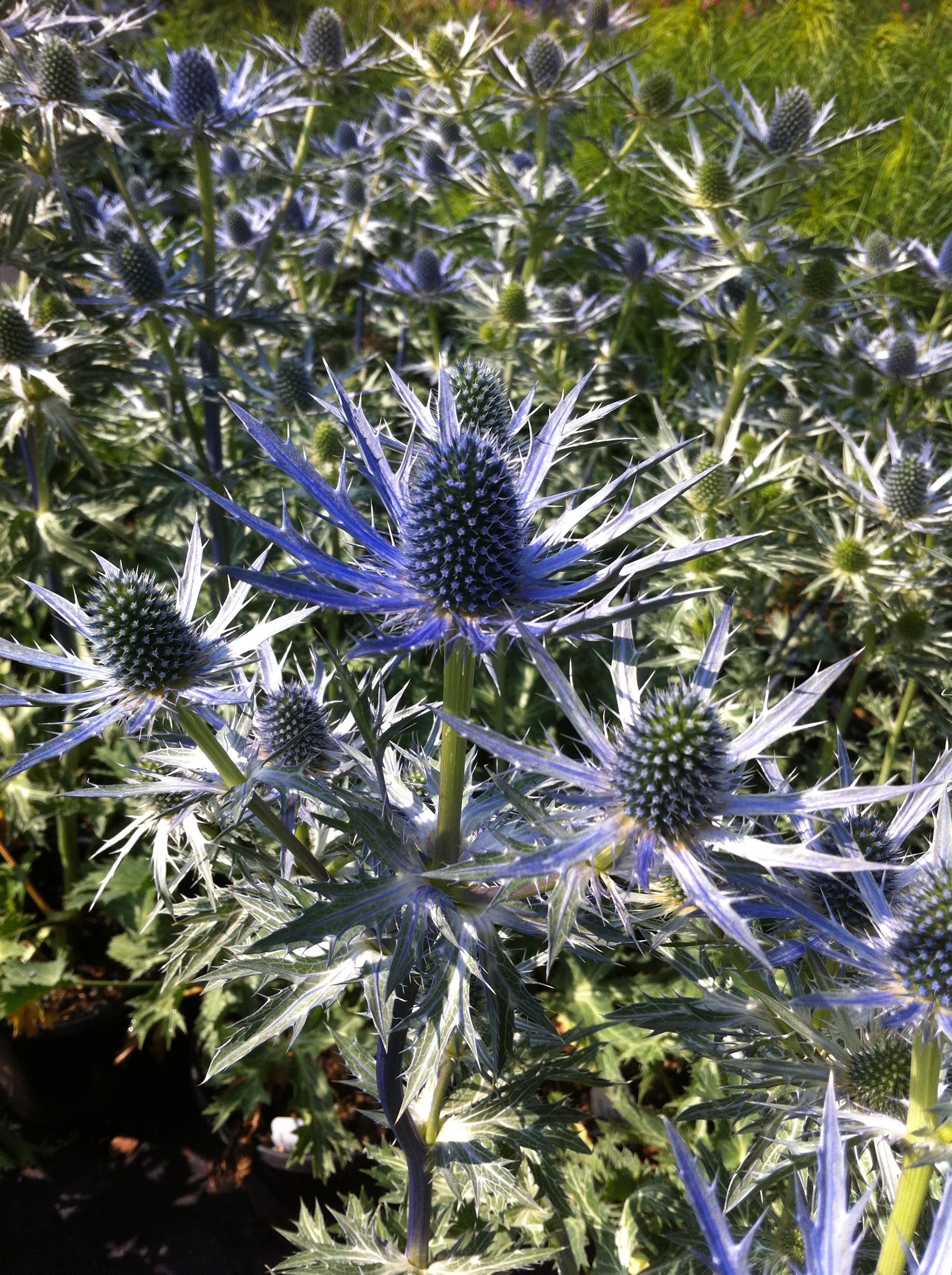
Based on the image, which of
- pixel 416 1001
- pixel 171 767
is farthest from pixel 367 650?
pixel 171 767

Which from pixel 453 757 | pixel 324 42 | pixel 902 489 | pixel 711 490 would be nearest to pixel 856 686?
pixel 902 489

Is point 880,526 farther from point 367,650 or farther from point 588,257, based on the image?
point 367,650

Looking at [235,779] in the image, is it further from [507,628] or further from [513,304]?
[513,304]

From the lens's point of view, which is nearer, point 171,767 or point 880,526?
point 171,767

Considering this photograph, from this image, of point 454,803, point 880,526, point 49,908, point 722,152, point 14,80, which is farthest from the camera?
point 722,152

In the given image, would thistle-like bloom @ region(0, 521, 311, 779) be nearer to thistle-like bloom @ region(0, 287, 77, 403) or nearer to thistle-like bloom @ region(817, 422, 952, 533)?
thistle-like bloom @ region(0, 287, 77, 403)

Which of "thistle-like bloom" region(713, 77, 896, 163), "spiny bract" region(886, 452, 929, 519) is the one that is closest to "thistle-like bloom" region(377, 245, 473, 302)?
"thistle-like bloom" region(713, 77, 896, 163)

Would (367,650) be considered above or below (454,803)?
above
